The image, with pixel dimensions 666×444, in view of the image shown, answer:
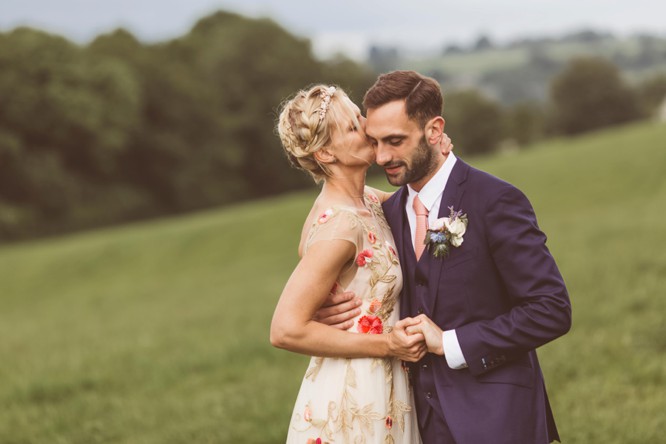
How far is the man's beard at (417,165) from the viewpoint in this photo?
358cm

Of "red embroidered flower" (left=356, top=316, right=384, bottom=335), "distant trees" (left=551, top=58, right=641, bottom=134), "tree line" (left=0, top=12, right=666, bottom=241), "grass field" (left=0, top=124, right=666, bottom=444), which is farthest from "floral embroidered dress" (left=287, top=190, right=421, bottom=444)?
"distant trees" (left=551, top=58, right=641, bottom=134)

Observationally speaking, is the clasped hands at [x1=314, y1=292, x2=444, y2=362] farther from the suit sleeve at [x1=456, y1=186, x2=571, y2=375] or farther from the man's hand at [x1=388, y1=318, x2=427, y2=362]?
the suit sleeve at [x1=456, y1=186, x2=571, y2=375]

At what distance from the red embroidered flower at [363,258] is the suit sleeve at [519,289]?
24.0 inches

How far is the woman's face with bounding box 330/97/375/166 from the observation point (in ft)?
12.5

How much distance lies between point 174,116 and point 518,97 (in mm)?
77633

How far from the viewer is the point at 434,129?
11.8 ft

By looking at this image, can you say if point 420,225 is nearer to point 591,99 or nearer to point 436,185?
point 436,185

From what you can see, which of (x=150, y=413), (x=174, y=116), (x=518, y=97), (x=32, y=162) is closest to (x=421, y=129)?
(x=150, y=413)

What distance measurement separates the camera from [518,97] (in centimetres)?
11688

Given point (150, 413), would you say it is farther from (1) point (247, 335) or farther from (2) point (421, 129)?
(2) point (421, 129)

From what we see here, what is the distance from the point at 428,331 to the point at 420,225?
538 millimetres

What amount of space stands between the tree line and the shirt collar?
1272 inches

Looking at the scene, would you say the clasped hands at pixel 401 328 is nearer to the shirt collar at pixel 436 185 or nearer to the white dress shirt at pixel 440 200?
the white dress shirt at pixel 440 200

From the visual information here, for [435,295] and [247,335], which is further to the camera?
[247,335]
